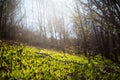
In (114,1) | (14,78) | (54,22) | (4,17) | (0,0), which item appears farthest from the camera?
(54,22)

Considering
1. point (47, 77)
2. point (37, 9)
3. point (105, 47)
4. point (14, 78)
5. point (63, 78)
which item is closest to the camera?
point (14, 78)

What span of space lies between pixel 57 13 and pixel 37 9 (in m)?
4.42

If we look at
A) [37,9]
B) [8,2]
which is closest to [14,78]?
[8,2]

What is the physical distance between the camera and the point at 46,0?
42.2m

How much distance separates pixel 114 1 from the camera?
21.6 ft

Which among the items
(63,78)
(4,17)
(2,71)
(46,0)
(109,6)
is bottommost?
(63,78)

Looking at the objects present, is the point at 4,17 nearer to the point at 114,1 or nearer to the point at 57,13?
the point at 57,13

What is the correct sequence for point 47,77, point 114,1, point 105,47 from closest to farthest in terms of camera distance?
point 114,1 → point 47,77 → point 105,47

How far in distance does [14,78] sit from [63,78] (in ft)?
8.42

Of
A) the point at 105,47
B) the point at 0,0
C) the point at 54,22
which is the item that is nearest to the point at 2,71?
the point at 0,0

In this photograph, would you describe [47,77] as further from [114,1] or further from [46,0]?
[46,0]

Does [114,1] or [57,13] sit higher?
[57,13]

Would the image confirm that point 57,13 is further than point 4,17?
Yes

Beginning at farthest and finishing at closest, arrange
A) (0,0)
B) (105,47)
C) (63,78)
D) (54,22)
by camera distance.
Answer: (54,22) → (105,47) → (0,0) → (63,78)
